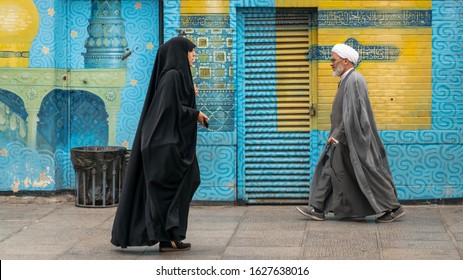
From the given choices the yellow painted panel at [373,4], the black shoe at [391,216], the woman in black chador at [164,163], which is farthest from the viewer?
the yellow painted panel at [373,4]

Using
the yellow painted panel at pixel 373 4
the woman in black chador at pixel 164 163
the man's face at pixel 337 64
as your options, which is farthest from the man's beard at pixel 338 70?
the woman in black chador at pixel 164 163

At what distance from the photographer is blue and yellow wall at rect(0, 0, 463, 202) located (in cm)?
1075

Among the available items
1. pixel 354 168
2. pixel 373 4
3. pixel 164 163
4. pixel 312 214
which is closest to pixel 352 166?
pixel 354 168

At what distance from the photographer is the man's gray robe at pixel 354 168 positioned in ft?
31.6

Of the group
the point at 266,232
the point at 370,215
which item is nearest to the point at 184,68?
the point at 266,232

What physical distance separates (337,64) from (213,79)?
1.72 meters

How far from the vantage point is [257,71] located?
36.2 ft

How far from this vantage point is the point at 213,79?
10.9m

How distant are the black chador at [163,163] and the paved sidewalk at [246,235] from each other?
24 centimetres

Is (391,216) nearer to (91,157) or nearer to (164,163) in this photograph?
(164,163)

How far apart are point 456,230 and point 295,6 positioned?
3.23 meters

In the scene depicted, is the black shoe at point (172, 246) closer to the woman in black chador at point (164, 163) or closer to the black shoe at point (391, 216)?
the woman in black chador at point (164, 163)

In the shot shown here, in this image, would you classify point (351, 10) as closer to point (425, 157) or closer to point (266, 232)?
point (425, 157)

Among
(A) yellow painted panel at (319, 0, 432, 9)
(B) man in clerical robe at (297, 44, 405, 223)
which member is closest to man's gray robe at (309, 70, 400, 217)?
(B) man in clerical robe at (297, 44, 405, 223)
